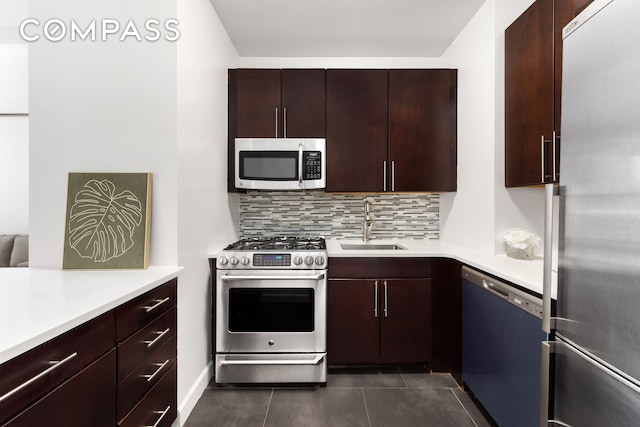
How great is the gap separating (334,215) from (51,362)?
7.61 ft

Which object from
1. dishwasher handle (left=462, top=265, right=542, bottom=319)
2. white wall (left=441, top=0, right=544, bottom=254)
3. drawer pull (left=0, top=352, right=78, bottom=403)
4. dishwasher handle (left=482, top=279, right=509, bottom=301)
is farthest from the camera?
white wall (left=441, top=0, right=544, bottom=254)

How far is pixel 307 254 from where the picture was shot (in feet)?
7.21

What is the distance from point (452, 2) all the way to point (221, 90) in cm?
178

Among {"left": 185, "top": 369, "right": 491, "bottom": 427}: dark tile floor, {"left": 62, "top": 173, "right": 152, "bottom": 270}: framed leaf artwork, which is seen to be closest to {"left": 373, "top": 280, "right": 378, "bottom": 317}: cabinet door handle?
{"left": 185, "top": 369, "right": 491, "bottom": 427}: dark tile floor

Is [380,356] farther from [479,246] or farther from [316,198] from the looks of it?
[316,198]

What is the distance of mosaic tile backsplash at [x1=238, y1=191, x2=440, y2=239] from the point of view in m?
2.98

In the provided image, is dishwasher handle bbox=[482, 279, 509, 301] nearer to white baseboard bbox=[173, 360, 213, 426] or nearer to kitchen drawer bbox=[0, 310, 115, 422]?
kitchen drawer bbox=[0, 310, 115, 422]

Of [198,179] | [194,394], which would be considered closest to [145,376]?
[194,394]

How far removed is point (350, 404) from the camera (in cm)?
199

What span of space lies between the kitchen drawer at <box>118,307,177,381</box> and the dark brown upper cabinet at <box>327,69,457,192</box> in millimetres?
1571

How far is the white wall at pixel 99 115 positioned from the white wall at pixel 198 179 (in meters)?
0.08

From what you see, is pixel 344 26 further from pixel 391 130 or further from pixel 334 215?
pixel 334 215

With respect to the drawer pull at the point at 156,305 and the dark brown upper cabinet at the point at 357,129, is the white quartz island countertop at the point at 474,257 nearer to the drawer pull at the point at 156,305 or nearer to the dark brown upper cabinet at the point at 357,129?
the dark brown upper cabinet at the point at 357,129

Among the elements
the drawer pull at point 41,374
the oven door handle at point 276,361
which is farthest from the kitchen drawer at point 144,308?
the oven door handle at point 276,361
